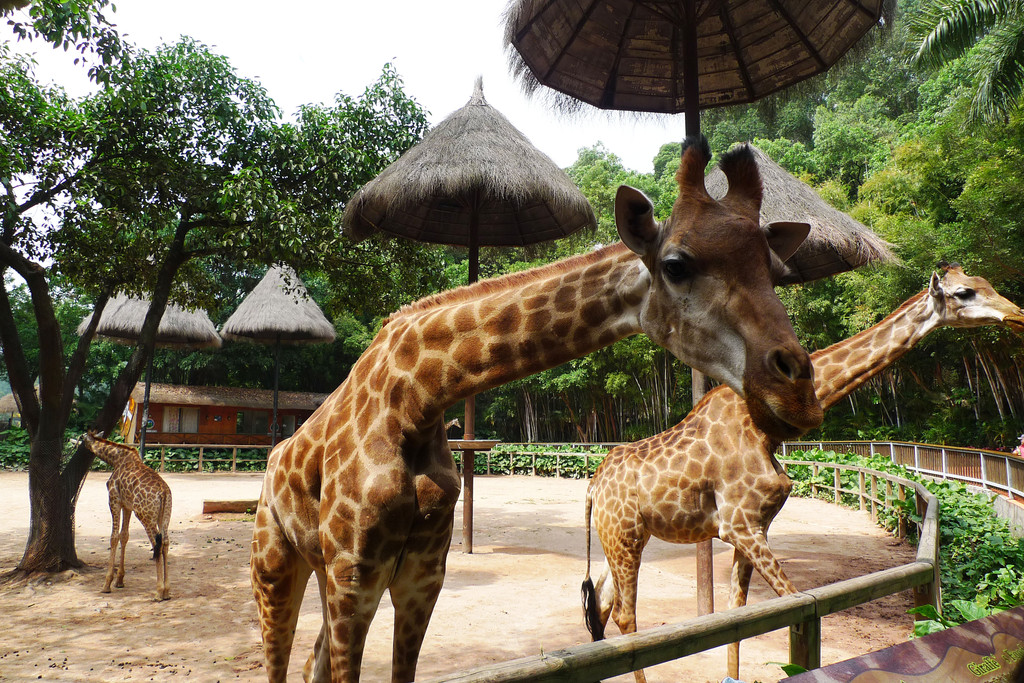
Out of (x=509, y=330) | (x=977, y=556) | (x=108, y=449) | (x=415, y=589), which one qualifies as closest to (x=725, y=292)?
(x=509, y=330)

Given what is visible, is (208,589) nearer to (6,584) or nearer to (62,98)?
(6,584)

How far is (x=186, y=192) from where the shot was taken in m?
8.11

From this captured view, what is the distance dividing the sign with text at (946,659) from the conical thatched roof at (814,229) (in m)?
5.02

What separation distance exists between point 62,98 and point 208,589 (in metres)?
6.34

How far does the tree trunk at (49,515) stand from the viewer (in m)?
7.24

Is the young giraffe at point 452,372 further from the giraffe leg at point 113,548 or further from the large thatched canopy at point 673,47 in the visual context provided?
the giraffe leg at point 113,548

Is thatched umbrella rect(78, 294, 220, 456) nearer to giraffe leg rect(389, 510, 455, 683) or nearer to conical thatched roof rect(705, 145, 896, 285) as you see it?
conical thatched roof rect(705, 145, 896, 285)

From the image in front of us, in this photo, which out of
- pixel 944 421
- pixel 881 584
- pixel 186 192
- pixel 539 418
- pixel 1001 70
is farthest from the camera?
pixel 539 418

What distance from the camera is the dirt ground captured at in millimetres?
4738

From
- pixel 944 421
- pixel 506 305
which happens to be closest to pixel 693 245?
pixel 506 305

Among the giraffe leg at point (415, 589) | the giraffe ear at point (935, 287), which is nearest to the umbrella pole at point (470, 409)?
the giraffe ear at point (935, 287)

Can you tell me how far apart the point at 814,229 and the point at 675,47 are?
2.46 meters

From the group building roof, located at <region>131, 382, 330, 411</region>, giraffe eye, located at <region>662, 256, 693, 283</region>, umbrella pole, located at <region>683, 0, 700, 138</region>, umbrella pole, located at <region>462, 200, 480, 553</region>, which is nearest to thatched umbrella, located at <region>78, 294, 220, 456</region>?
building roof, located at <region>131, 382, 330, 411</region>

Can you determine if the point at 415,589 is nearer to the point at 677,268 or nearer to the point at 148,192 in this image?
the point at 677,268
